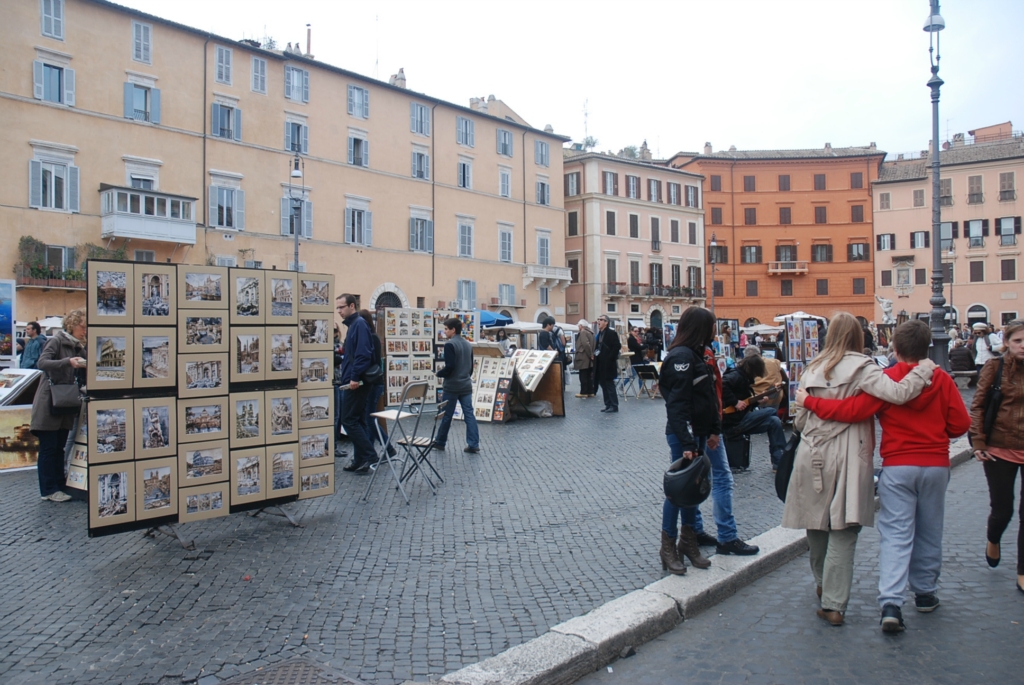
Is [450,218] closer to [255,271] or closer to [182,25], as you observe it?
[182,25]

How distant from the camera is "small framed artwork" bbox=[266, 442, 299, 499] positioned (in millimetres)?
5941

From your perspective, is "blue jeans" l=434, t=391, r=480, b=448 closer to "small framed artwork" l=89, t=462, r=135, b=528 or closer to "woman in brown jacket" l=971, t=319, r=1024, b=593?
"small framed artwork" l=89, t=462, r=135, b=528

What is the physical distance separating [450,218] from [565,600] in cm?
3752

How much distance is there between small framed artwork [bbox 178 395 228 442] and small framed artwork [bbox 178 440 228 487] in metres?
0.06

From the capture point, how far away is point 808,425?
420 centimetres

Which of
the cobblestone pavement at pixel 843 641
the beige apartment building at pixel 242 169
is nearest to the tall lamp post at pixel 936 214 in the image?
the cobblestone pavement at pixel 843 641

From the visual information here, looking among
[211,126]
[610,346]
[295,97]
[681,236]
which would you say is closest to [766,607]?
[610,346]

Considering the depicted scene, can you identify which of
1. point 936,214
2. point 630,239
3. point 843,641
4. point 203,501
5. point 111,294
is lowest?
point 843,641

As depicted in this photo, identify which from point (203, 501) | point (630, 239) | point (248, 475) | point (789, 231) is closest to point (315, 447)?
point (248, 475)

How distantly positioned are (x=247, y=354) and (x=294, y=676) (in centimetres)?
291

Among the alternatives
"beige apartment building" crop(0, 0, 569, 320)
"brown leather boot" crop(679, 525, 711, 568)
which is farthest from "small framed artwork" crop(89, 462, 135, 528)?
"beige apartment building" crop(0, 0, 569, 320)

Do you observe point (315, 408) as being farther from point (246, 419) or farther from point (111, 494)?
point (111, 494)

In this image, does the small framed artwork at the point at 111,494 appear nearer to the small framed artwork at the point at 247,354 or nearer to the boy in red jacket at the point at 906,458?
the small framed artwork at the point at 247,354

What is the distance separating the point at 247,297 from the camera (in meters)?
5.74
